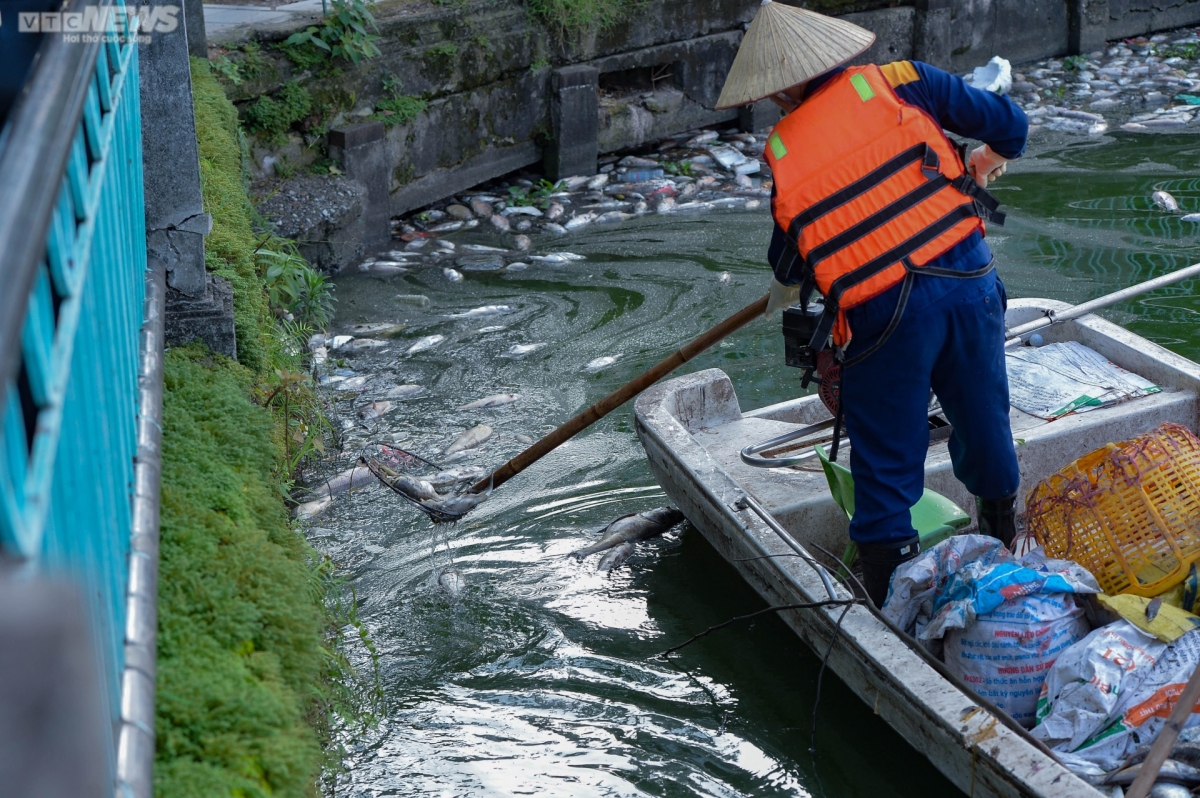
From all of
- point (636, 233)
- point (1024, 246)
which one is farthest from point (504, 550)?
point (1024, 246)

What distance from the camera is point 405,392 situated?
602 cm

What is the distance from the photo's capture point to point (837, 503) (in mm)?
3854

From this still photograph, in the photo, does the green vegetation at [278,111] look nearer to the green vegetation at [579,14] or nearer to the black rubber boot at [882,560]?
the green vegetation at [579,14]

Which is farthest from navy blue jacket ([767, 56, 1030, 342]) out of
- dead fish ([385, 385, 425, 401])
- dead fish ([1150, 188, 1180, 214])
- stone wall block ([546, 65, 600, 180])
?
stone wall block ([546, 65, 600, 180])

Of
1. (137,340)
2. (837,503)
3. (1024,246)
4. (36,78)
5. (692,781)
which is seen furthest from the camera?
(1024,246)

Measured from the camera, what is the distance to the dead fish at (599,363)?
6.25 meters

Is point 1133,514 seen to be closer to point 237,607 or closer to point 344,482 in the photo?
point 237,607

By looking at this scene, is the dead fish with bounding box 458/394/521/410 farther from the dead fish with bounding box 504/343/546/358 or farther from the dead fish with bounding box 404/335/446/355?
the dead fish with bounding box 404/335/446/355

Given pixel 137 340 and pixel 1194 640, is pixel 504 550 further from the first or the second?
pixel 1194 640

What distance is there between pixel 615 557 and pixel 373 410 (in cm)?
195

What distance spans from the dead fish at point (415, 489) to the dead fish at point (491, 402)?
1.09m

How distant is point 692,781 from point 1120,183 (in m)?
7.69

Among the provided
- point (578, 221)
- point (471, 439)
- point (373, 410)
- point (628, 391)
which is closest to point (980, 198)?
point (628, 391)

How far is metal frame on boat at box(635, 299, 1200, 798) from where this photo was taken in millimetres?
2717
